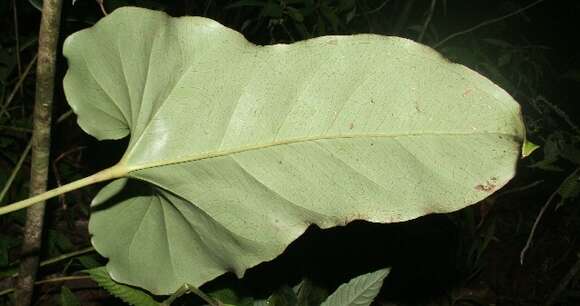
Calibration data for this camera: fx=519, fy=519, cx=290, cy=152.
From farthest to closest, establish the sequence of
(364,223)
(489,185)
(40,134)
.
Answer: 1. (364,223)
2. (40,134)
3. (489,185)

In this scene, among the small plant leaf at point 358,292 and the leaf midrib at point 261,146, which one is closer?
the leaf midrib at point 261,146

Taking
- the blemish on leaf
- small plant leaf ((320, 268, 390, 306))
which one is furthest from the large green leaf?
small plant leaf ((320, 268, 390, 306))

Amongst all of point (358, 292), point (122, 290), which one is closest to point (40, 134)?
point (122, 290)

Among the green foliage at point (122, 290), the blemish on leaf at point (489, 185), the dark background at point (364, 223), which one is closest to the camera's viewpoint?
the blemish on leaf at point (489, 185)

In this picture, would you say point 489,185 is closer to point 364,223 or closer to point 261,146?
point 261,146

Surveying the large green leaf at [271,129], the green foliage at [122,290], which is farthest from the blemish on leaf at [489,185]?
the green foliage at [122,290]

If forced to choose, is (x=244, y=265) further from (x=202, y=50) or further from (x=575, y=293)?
(x=575, y=293)

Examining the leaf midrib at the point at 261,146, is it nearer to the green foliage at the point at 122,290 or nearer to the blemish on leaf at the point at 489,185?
A: the blemish on leaf at the point at 489,185
